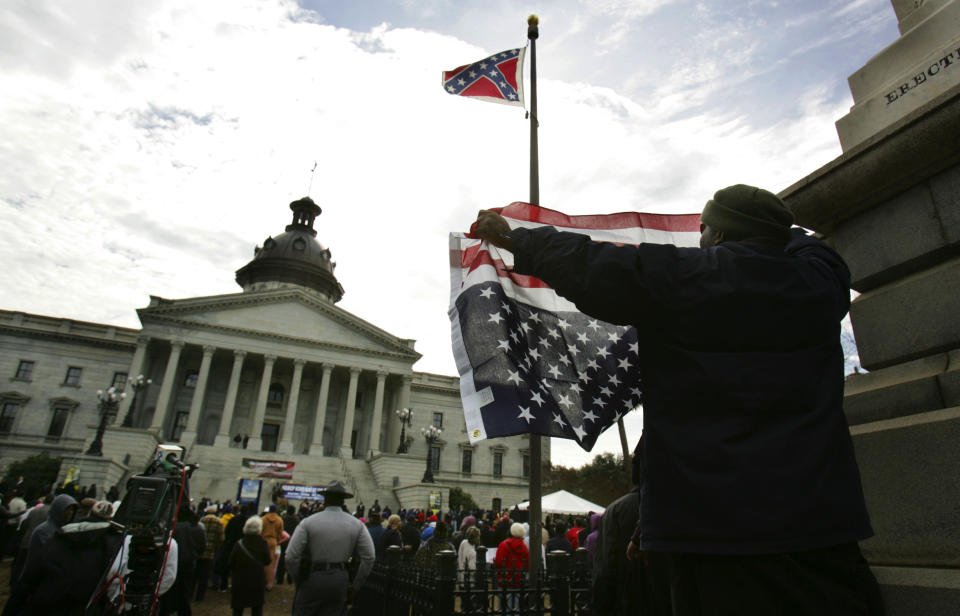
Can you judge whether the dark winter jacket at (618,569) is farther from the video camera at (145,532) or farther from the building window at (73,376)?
the building window at (73,376)

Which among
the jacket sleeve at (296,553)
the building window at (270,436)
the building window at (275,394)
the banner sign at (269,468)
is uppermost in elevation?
the building window at (275,394)

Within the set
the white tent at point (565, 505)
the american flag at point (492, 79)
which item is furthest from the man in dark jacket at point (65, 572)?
the white tent at point (565, 505)

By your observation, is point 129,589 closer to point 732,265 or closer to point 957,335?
point 732,265

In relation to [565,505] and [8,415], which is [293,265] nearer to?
[8,415]

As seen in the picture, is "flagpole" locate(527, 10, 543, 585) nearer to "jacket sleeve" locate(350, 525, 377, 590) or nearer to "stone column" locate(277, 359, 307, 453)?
"jacket sleeve" locate(350, 525, 377, 590)

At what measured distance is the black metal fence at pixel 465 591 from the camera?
4559mm

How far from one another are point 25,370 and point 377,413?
29.0 m

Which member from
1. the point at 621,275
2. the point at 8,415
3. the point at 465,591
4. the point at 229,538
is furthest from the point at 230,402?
the point at 621,275

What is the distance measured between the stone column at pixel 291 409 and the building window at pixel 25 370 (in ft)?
69.6

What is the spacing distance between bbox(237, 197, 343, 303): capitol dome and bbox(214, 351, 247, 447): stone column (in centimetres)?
1245

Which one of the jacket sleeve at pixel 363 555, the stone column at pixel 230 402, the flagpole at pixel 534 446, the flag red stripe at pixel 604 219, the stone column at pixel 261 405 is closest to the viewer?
the flag red stripe at pixel 604 219

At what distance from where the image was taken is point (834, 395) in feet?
5.60

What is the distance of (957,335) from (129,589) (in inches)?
291

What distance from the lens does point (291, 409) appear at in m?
43.7
